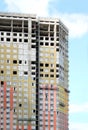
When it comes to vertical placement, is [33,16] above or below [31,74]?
above

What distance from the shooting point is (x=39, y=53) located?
159375 millimetres

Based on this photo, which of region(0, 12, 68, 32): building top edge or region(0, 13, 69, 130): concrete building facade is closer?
region(0, 13, 69, 130): concrete building facade

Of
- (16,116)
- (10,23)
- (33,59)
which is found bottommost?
(16,116)

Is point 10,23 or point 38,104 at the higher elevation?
point 10,23

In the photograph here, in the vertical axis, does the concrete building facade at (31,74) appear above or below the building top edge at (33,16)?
below

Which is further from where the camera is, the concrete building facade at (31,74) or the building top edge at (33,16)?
the building top edge at (33,16)

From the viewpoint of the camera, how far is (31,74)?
15588cm

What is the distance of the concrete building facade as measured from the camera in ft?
497

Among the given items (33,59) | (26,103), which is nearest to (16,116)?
(26,103)

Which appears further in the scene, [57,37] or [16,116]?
[57,37]

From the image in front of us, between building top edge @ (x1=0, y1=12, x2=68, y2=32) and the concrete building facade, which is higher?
building top edge @ (x1=0, y1=12, x2=68, y2=32)

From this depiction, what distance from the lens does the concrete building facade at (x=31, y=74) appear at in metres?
152

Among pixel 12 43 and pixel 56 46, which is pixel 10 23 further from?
pixel 56 46

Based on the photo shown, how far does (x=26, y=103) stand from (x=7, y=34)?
23.2 meters
